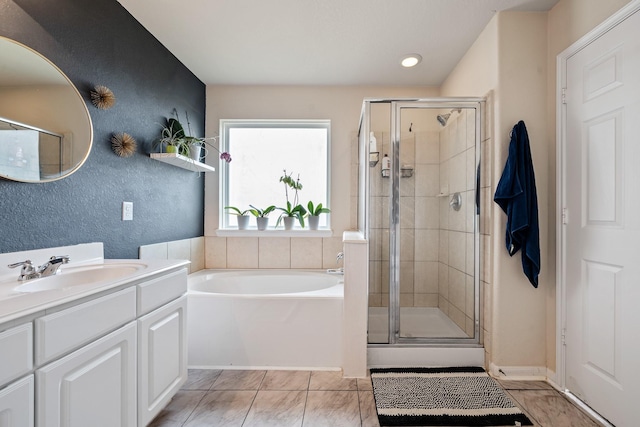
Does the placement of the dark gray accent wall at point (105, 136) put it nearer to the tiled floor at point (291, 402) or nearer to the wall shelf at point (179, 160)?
the wall shelf at point (179, 160)

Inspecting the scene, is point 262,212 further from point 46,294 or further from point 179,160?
point 46,294

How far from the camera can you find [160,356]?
1.41 m

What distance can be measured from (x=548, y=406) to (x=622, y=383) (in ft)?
1.25

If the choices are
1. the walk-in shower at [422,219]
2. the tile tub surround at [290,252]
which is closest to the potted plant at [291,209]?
the tile tub surround at [290,252]

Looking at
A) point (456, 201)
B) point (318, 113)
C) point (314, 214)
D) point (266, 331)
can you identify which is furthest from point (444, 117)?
point (266, 331)

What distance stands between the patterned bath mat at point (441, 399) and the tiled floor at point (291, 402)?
78 millimetres

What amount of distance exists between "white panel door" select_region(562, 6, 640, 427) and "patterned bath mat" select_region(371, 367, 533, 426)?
0.46 meters

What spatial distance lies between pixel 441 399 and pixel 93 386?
1663 mm

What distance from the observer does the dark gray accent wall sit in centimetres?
131

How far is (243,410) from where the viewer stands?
5.39ft

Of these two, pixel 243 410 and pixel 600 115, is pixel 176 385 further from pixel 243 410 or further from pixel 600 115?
pixel 600 115

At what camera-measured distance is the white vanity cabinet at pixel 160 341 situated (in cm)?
128

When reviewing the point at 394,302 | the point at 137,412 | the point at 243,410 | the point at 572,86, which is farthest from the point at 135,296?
the point at 572,86

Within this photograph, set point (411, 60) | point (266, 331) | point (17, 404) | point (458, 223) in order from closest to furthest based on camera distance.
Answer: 1. point (17, 404)
2. point (266, 331)
3. point (458, 223)
4. point (411, 60)
